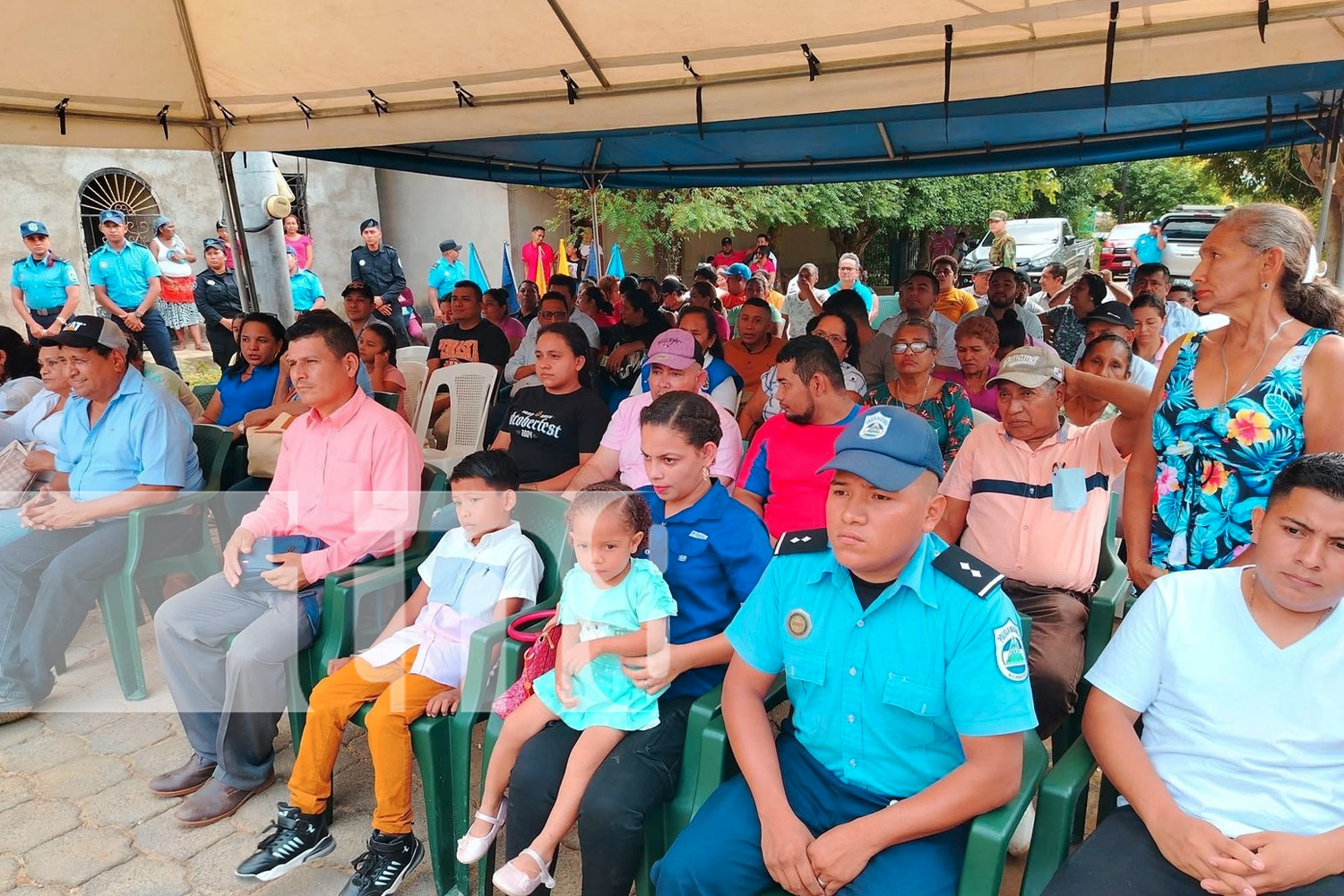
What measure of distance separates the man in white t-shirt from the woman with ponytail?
1.37 feet

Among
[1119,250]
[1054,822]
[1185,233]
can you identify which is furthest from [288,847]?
[1119,250]

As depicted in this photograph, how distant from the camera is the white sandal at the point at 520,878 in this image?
1916mm

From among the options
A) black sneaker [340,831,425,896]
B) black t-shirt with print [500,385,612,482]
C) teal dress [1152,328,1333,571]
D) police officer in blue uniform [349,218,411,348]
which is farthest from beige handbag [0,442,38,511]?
police officer in blue uniform [349,218,411,348]

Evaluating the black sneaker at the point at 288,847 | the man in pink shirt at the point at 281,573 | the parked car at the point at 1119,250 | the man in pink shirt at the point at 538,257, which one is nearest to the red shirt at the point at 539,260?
the man in pink shirt at the point at 538,257

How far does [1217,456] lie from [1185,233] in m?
19.5

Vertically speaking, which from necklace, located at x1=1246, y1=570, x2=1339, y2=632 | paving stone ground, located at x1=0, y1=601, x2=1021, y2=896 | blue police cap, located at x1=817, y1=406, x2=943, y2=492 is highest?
blue police cap, located at x1=817, y1=406, x2=943, y2=492

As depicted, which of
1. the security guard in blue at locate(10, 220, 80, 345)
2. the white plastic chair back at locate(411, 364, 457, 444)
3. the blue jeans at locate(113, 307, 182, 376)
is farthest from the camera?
the blue jeans at locate(113, 307, 182, 376)

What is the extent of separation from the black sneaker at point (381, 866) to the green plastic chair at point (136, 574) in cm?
162

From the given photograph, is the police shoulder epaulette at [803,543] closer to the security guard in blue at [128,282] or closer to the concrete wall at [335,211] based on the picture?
the security guard in blue at [128,282]

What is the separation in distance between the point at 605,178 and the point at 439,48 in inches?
182

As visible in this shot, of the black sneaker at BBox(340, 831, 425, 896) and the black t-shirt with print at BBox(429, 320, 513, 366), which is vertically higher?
the black t-shirt with print at BBox(429, 320, 513, 366)

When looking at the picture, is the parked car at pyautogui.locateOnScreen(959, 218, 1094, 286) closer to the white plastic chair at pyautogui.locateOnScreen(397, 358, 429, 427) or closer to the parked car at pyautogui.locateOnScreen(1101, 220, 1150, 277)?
the parked car at pyautogui.locateOnScreen(1101, 220, 1150, 277)

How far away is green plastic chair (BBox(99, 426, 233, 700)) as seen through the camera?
3250 mm

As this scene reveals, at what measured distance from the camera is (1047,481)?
256cm
